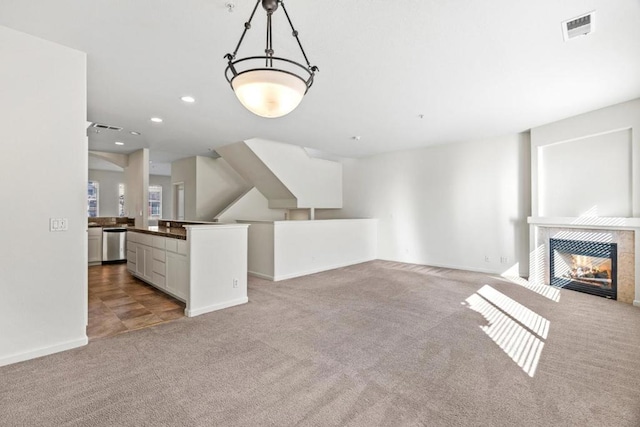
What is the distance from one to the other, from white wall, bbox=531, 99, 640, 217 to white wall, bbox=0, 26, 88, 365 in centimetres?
644

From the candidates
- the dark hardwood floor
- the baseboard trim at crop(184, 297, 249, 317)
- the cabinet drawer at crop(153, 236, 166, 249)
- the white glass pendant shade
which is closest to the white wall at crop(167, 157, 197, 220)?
the dark hardwood floor

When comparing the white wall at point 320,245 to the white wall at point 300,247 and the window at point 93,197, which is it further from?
the window at point 93,197

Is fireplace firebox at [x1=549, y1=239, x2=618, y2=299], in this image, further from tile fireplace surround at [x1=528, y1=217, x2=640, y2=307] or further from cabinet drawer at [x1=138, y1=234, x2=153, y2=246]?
cabinet drawer at [x1=138, y1=234, x2=153, y2=246]

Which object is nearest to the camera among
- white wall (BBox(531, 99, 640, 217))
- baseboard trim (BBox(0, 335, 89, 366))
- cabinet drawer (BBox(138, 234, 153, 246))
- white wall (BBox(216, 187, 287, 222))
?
baseboard trim (BBox(0, 335, 89, 366))

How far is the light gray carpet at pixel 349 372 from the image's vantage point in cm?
180

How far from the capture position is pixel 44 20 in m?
2.27

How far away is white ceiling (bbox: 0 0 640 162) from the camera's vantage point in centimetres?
216

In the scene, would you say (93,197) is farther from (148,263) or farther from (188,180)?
(148,263)

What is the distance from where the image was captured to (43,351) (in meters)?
2.51

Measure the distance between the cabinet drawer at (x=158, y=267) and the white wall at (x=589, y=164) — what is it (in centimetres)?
615

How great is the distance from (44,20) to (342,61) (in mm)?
2423

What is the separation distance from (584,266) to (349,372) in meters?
4.59

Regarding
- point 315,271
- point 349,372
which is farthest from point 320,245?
point 349,372

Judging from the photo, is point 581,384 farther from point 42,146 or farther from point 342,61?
point 42,146
